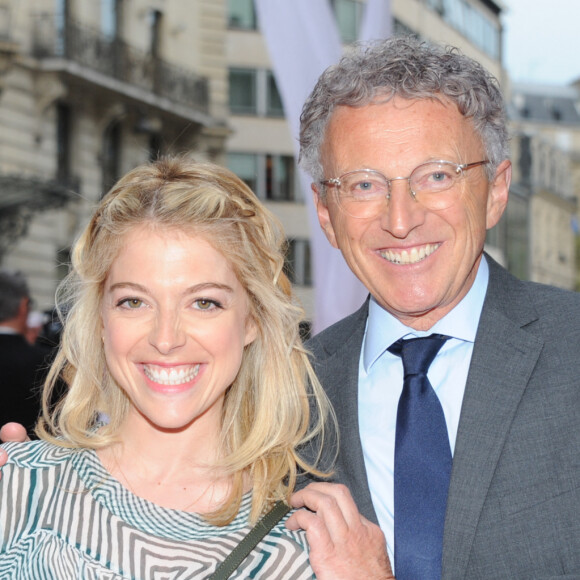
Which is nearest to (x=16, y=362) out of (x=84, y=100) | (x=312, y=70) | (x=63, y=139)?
(x=312, y=70)

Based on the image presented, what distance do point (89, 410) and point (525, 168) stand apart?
4615 centimetres

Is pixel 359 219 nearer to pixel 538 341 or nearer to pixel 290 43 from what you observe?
pixel 538 341

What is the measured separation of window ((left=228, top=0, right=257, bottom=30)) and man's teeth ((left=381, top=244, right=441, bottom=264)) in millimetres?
26410

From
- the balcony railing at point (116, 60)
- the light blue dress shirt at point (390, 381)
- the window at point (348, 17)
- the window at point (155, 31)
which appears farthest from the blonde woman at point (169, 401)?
the window at point (348, 17)

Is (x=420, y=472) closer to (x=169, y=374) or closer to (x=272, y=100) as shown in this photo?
(x=169, y=374)

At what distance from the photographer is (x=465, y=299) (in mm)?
2850

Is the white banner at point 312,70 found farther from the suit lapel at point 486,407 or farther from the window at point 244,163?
the window at point 244,163

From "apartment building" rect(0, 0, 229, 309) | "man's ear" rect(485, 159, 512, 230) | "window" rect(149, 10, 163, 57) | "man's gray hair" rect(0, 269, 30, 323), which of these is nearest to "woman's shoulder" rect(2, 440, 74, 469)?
"man's ear" rect(485, 159, 512, 230)

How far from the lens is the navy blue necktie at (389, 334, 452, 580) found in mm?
2574

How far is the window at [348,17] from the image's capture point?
95.9 ft

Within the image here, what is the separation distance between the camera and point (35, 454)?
2518mm

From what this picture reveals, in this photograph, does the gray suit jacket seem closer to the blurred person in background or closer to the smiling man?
the smiling man

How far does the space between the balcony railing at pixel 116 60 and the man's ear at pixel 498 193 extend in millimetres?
18351

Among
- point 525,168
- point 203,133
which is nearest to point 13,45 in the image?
point 203,133
